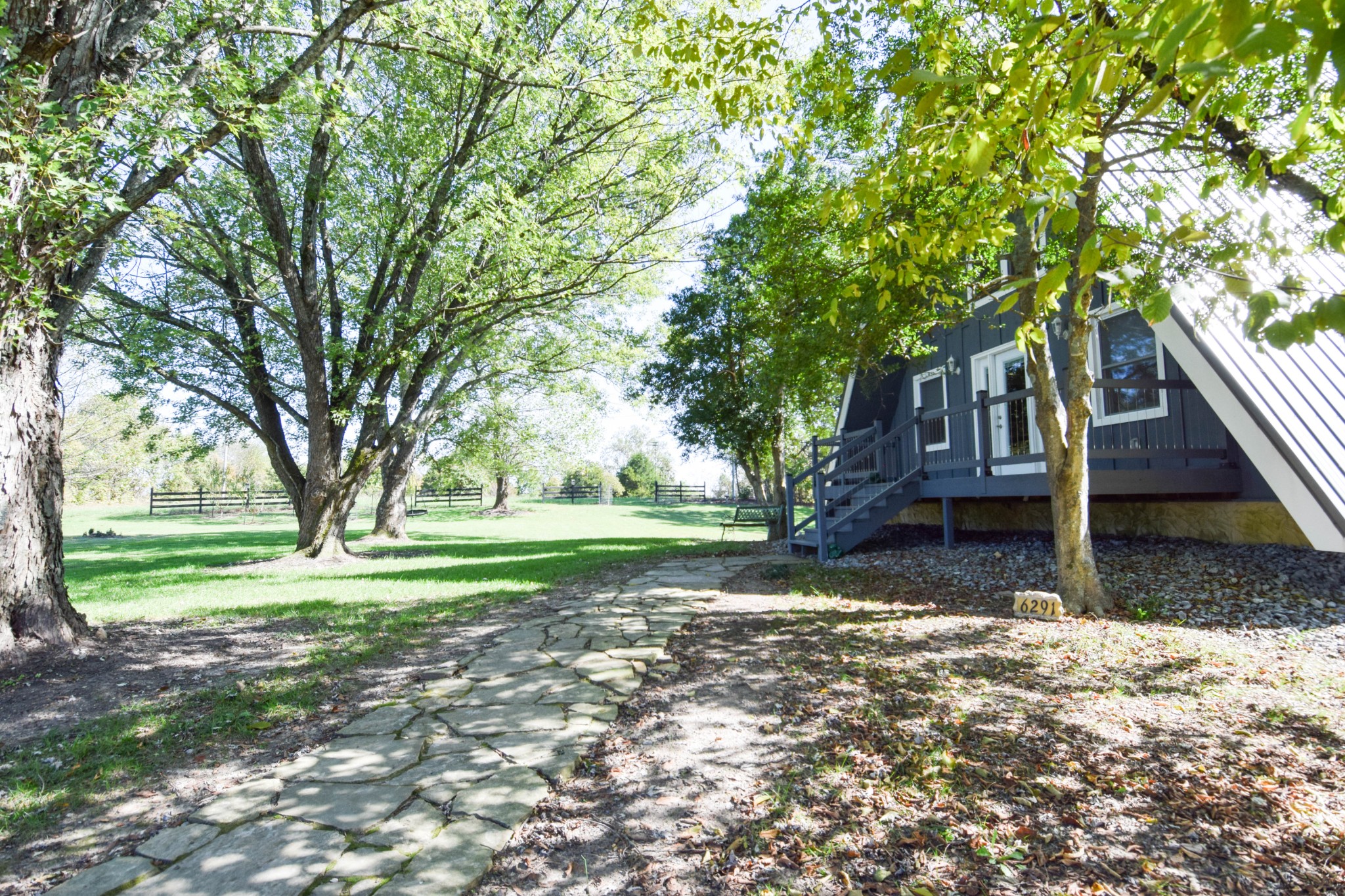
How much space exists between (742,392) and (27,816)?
13682 mm

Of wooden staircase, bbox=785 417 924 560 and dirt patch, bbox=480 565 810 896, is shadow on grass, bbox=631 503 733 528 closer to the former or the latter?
wooden staircase, bbox=785 417 924 560

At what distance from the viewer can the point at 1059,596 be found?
5957mm

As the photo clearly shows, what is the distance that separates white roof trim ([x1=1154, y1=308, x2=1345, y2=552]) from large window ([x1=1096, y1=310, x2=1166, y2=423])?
1512 millimetres

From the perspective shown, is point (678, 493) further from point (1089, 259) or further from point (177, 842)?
point (1089, 259)

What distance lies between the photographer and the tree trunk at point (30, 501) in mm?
4812

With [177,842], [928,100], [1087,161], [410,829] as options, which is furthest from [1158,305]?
[1087,161]

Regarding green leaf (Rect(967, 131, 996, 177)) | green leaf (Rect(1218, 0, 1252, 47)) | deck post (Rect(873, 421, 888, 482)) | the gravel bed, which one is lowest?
the gravel bed

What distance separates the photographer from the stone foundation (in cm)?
697

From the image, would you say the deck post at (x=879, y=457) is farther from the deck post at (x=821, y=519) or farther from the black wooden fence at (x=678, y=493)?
the black wooden fence at (x=678, y=493)

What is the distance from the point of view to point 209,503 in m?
32.7

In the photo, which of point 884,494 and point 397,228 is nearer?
point 884,494

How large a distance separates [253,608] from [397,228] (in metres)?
5.98

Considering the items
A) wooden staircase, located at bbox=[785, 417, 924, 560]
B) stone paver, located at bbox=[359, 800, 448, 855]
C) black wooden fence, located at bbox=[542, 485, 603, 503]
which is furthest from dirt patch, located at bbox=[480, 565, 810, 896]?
black wooden fence, located at bbox=[542, 485, 603, 503]

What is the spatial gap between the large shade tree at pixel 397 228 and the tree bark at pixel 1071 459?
6.29 m
